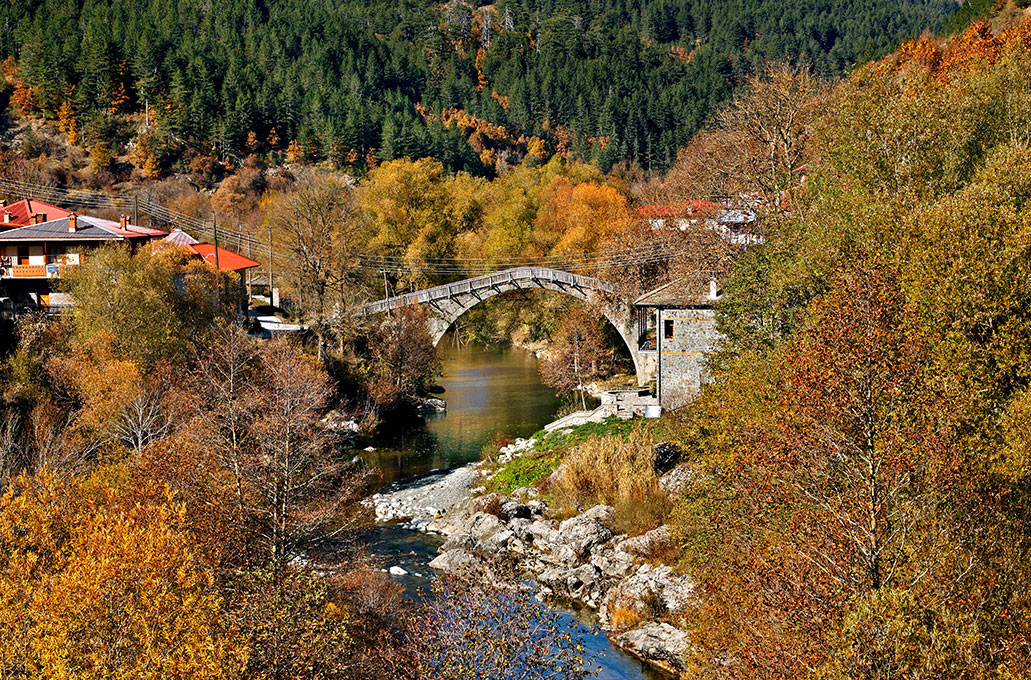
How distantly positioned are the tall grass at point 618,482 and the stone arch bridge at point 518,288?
14.6 m

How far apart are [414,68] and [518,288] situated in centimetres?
8245

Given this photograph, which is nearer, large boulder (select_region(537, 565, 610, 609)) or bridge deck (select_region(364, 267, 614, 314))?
large boulder (select_region(537, 565, 610, 609))

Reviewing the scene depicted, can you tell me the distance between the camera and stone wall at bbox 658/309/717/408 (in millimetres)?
30953

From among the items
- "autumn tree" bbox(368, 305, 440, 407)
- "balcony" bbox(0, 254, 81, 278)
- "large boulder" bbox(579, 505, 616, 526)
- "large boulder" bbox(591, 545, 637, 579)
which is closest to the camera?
"large boulder" bbox(591, 545, 637, 579)

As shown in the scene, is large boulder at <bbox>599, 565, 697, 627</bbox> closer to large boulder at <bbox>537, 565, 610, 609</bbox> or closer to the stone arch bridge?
large boulder at <bbox>537, 565, 610, 609</bbox>

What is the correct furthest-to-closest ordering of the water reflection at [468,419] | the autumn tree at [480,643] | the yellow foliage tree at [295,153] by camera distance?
1. the yellow foliage tree at [295,153]
2. the water reflection at [468,419]
3. the autumn tree at [480,643]

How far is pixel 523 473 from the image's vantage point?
28.8m

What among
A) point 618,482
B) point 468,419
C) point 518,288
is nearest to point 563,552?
point 618,482

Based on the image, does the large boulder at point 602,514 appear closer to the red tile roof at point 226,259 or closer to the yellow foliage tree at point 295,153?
the red tile roof at point 226,259

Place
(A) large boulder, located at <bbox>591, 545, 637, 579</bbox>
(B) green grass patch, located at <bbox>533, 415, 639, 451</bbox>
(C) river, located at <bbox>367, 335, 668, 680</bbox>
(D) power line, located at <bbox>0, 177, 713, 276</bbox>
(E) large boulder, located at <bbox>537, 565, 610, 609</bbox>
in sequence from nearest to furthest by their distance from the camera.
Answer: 1. (C) river, located at <bbox>367, 335, 668, 680</bbox>
2. (E) large boulder, located at <bbox>537, 565, 610, 609</bbox>
3. (A) large boulder, located at <bbox>591, 545, 637, 579</bbox>
4. (B) green grass patch, located at <bbox>533, 415, 639, 451</bbox>
5. (D) power line, located at <bbox>0, 177, 713, 276</bbox>

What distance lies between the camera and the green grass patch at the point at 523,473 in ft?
92.3

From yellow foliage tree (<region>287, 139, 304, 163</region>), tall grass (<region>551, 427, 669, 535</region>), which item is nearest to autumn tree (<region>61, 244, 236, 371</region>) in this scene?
tall grass (<region>551, 427, 669, 535</region>)

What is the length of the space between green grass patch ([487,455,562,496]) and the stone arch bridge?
12651mm

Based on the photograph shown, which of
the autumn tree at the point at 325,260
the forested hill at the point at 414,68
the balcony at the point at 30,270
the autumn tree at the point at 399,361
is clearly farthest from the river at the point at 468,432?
the forested hill at the point at 414,68
